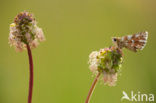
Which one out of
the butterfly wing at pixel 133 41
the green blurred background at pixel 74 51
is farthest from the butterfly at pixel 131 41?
the green blurred background at pixel 74 51

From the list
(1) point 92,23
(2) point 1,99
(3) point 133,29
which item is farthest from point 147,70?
(2) point 1,99

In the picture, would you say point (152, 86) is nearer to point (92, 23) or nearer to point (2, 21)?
point (92, 23)

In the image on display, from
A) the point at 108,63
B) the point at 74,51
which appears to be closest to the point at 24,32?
the point at 108,63

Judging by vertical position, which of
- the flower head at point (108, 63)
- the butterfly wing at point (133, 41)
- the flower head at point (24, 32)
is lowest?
the flower head at point (108, 63)

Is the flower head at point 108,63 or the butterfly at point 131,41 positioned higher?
the butterfly at point 131,41

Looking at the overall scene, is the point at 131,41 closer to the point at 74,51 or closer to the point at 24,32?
the point at 24,32

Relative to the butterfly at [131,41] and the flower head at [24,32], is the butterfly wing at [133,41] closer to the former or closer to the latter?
the butterfly at [131,41]

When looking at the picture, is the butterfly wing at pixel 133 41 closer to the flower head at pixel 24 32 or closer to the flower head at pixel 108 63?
the flower head at pixel 108 63

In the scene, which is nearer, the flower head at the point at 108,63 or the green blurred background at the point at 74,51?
the flower head at the point at 108,63
